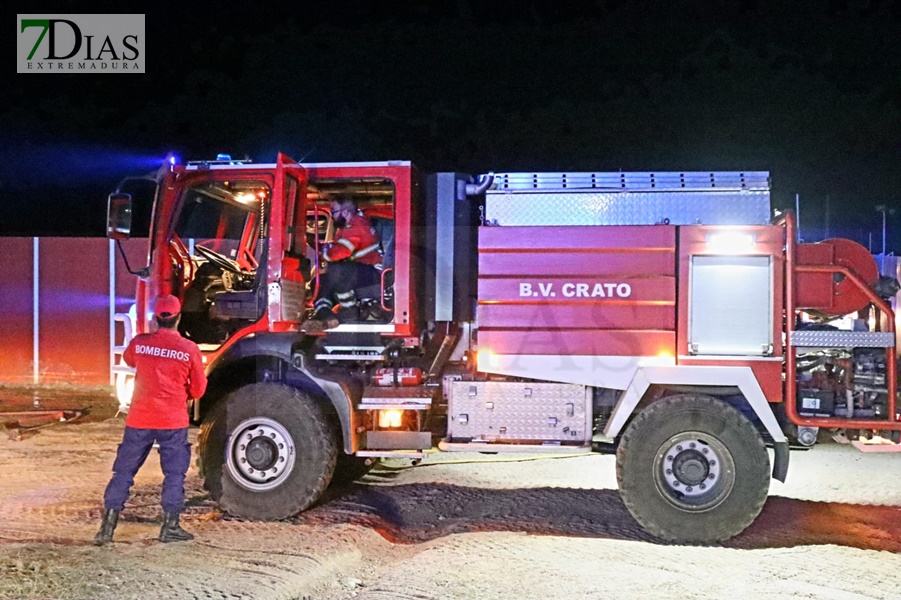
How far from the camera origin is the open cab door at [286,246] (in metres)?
6.36

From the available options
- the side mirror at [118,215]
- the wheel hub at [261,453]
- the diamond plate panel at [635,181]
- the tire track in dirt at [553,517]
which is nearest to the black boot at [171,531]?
the wheel hub at [261,453]

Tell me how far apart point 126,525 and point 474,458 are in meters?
4.08

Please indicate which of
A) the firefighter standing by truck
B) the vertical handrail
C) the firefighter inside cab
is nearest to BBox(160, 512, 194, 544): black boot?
the firefighter standing by truck

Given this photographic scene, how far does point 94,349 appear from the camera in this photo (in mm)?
13414

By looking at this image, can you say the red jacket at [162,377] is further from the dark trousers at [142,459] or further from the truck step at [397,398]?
the truck step at [397,398]

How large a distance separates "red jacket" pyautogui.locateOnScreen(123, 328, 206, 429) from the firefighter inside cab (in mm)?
1344

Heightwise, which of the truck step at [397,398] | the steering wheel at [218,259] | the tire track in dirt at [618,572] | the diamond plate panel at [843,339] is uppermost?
the steering wheel at [218,259]

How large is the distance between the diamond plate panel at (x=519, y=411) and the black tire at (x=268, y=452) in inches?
44.0

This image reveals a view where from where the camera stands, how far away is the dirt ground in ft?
16.0

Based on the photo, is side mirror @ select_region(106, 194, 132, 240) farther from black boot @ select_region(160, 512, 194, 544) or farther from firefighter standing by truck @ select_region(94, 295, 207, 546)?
black boot @ select_region(160, 512, 194, 544)

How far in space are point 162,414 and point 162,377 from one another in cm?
27

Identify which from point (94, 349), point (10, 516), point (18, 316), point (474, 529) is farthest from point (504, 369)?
point (18, 316)

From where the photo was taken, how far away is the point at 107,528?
5.55 meters

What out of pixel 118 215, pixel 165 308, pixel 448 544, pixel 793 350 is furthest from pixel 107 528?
pixel 793 350
